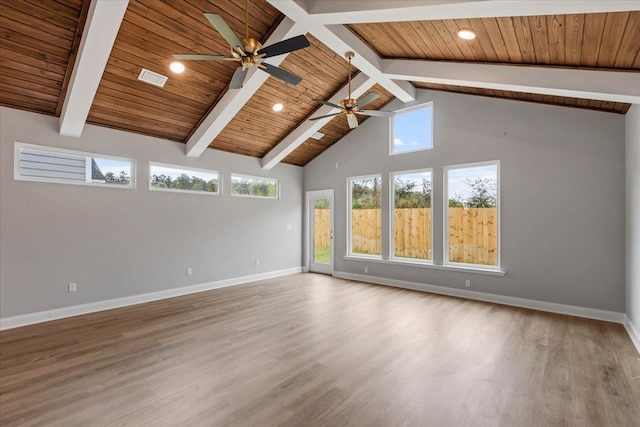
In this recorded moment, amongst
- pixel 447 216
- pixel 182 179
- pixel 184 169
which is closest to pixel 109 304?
pixel 182 179

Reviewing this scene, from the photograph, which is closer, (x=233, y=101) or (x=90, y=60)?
(x=90, y=60)

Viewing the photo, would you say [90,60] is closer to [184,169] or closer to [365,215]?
[184,169]

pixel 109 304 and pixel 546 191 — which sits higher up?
pixel 546 191

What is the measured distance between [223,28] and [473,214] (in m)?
4.90

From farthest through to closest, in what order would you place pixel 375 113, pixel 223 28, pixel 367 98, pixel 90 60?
pixel 375 113 < pixel 367 98 < pixel 90 60 < pixel 223 28

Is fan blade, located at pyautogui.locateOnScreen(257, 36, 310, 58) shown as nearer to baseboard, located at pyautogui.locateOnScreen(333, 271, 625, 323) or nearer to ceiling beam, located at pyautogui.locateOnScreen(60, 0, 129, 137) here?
ceiling beam, located at pyautogui.locateOnScreen(60, 0, 129, 137)

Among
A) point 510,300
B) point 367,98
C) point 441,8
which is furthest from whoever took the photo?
point 510,300

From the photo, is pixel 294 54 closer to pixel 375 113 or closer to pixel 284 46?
pixel 375 113

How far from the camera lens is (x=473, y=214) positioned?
5.56 m

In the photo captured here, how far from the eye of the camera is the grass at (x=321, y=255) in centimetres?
776

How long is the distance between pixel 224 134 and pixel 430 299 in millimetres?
4821

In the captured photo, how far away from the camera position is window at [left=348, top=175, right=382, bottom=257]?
687 cm

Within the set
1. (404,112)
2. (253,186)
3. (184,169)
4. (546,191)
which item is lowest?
(546,191)

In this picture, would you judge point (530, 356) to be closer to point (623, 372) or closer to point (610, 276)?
point (623, 372)
